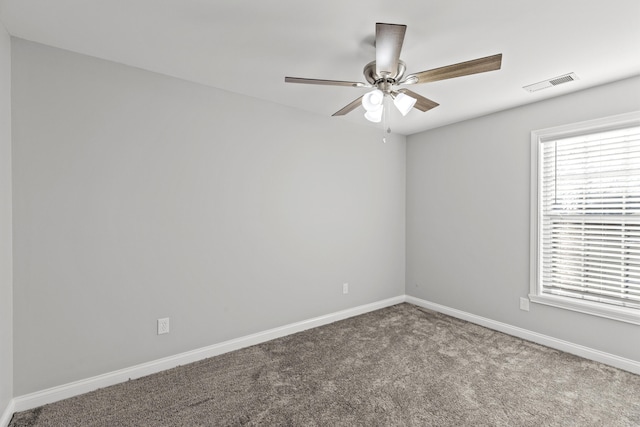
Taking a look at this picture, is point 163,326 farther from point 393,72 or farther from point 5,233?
point 393,72

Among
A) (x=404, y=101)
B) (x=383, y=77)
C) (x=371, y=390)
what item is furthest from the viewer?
(x=371, y=390)

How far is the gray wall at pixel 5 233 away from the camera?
186 cm

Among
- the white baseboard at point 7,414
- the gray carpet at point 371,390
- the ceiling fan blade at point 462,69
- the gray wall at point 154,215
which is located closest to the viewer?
the ceiling fan blade at point 462,69

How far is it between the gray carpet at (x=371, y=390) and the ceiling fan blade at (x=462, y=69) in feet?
6.95

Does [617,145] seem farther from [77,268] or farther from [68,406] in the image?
[68,406]

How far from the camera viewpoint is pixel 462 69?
1770mm

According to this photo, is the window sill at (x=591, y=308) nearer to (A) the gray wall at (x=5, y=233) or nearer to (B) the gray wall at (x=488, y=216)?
(B) the gray wall at (x=488, y=216)

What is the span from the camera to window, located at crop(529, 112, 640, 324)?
262 cm

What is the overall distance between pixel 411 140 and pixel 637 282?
2788 mm

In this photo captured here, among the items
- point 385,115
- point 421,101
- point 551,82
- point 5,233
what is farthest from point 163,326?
point 551,82

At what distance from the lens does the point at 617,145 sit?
2697 millimetres

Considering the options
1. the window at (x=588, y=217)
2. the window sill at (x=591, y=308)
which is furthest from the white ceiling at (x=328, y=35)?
the window sill at (x=591, y=308)

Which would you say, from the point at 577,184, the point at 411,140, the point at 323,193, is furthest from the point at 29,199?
the point at 577,184

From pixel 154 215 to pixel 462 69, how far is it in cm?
242
